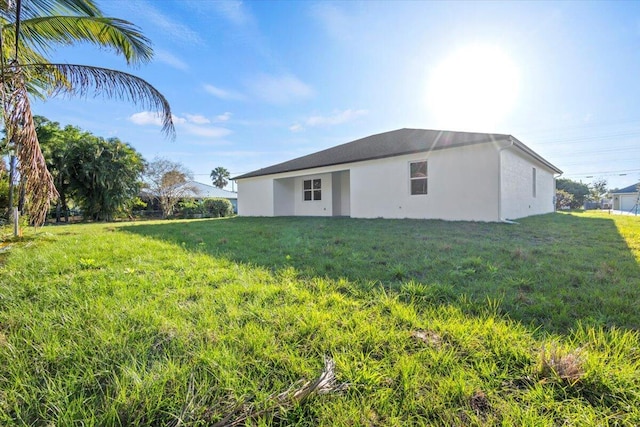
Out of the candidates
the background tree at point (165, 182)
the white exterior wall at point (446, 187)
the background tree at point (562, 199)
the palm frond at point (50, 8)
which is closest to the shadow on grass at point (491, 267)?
the white exterior wall at point (446, 187)

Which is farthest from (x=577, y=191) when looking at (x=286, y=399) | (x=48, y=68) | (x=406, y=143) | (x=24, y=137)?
(x=24, y=137)

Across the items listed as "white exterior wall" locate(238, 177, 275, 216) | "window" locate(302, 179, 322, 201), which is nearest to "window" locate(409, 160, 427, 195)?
"window" locate(302, 179, 322, 201)

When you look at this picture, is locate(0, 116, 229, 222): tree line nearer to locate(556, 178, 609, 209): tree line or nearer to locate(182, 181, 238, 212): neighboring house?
locate(182, 181, 238, 212): neighboring house

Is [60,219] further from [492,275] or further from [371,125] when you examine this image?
[492,275]

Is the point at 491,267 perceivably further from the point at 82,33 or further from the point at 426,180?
the point at 82,33

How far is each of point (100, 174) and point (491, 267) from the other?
67.2 ft

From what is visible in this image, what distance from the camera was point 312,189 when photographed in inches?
602

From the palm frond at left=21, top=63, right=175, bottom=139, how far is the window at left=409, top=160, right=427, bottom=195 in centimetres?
840

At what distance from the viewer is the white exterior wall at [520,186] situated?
9520 millimetres

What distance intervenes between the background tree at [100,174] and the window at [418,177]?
17757mm

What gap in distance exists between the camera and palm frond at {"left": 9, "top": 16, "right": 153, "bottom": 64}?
16.5 feet

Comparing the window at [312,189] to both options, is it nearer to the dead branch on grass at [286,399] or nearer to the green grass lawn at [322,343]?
the green grass lawn at [322,343]

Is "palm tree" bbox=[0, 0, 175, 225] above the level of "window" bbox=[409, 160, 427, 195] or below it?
above

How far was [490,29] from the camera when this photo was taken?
758 centimetres
